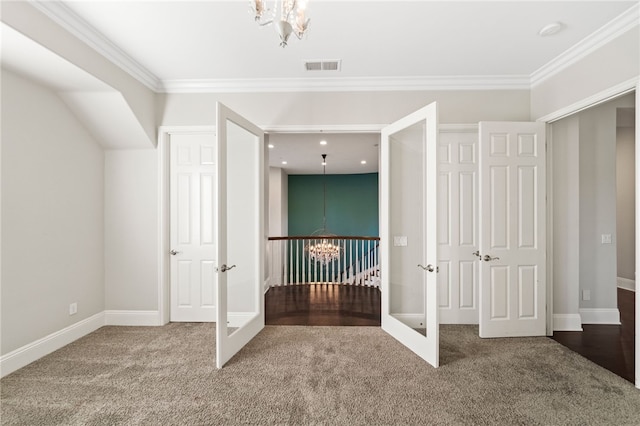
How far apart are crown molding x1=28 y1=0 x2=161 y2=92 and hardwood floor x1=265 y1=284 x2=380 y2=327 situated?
3.26m

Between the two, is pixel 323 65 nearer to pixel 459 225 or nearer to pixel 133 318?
pixel 459 225

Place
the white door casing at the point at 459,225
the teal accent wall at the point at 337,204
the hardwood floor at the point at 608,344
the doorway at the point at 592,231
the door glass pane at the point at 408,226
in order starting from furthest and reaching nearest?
the teal accent wall at the point at 337,204, the white door casing at the point at 459,225, the doorway at the point at 592,231, the door glass pane at the point at 408,226, the hardwood floor at the point at 608,344

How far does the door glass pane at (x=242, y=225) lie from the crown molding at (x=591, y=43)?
3293 millimetres

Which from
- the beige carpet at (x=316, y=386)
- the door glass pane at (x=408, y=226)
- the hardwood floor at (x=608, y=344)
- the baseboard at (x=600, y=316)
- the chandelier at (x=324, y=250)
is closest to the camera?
the beige carpet at (x=316, y=386)

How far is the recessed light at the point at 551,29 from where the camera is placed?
232cm

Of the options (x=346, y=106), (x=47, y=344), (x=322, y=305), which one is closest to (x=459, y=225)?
(x=346, y=106)

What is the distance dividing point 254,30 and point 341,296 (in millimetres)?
3888

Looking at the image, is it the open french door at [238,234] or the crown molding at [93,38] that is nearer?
the crown molding at [93,38]

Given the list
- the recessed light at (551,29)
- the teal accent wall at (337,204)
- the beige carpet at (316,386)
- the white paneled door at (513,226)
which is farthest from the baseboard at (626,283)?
the teal accent wall at (337,204)

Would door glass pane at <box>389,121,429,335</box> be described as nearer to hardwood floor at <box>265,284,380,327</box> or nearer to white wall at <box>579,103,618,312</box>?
hardwood floor at <box>265,284,380,327</box>

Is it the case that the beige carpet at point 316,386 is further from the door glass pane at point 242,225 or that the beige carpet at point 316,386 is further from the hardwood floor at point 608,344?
the door glass pane at point 242,225

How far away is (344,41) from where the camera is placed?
2553 millimetres

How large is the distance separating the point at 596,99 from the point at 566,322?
2.46m

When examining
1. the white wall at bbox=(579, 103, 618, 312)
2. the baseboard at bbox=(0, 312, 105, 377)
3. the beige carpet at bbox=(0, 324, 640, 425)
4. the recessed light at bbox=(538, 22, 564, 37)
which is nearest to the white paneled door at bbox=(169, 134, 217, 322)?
the beige carpet at bbox=(0, 324, 640, 425)
